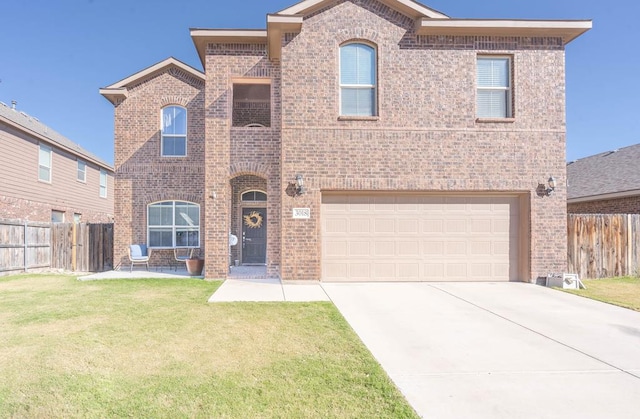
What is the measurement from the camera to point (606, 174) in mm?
15414

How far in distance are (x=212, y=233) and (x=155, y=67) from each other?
6.59 metres

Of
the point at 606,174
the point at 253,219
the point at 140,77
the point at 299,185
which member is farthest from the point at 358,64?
the point at 606,174

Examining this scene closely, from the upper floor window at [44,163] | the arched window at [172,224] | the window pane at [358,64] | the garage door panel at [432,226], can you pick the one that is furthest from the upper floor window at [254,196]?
the upper floor window at [44,163]

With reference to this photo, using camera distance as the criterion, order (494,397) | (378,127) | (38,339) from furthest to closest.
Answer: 1. (378,127)
2. (38,339)
3. (494,397)

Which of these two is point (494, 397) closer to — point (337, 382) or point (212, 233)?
point (337, 382)

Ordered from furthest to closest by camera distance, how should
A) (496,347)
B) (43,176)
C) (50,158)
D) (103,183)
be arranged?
1. (103,183)
2. (50,158)
3. (43,176)
4. (496,347)

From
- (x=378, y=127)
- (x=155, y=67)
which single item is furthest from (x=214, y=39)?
(x=378, y=127)

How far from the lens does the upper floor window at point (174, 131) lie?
12.3 m

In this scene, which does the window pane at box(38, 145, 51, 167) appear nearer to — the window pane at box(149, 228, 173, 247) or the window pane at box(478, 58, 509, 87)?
the window pane at box(149, 228, 173, 247)

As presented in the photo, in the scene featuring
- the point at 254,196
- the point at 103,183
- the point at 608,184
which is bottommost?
the point at 254,196

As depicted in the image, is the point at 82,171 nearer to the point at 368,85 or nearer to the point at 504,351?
the point at 368,85

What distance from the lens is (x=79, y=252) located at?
12.5 m

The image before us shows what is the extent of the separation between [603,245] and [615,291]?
213cm

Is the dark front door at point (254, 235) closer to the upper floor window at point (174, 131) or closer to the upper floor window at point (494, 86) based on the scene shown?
the upper floor window at point (174, 131)
